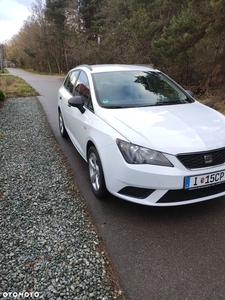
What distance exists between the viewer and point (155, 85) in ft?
13.9

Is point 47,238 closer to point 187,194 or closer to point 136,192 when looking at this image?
point 136,192

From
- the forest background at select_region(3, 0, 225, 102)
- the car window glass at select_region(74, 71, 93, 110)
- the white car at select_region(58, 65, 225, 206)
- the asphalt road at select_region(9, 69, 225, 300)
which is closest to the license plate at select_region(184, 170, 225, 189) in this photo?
the white car at select_region(58, 65, 225, 206)

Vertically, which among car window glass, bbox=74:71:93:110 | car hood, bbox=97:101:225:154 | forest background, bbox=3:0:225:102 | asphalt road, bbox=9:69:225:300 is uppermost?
forest background, bbox=3:0:225:102

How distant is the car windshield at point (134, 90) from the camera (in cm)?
375

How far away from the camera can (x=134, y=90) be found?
4.00 metres

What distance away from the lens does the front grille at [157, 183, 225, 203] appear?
271 cm

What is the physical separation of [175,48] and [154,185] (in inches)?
345

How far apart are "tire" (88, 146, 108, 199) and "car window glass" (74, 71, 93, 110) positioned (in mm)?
707

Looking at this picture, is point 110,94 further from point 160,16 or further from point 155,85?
point 160,16

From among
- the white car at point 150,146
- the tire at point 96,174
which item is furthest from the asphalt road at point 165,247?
the white car at point 150,146

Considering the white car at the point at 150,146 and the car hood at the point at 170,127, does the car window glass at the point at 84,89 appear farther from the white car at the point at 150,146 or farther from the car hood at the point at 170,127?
the car hood at the point at 170,127

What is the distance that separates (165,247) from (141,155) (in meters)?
0.96

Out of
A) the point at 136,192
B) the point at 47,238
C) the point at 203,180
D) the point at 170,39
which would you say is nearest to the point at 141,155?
the point at 136,192

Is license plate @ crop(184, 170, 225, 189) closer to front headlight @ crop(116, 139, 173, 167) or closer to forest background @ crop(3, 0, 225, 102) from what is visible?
front headlight @ crop(116, 139, 173, 167)
